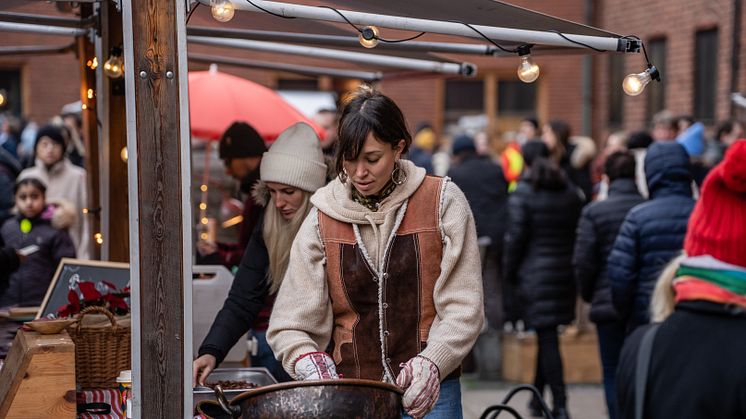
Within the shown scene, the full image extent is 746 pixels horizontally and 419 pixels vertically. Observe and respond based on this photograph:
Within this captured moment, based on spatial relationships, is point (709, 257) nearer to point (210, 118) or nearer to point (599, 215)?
point (599, 215)

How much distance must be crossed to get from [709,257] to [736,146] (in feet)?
1.47

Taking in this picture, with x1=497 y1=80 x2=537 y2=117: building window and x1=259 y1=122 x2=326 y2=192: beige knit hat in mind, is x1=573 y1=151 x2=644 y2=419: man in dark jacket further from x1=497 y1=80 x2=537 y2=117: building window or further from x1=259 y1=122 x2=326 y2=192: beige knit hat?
x1=497 y1=80 x2=537 y2=117: building window

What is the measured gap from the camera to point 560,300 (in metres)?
8.32

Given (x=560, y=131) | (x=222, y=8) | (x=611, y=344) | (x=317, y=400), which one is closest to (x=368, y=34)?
(x=222, y=8)

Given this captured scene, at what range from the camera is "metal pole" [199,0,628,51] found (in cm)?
340

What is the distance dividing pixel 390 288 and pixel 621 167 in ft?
13.3

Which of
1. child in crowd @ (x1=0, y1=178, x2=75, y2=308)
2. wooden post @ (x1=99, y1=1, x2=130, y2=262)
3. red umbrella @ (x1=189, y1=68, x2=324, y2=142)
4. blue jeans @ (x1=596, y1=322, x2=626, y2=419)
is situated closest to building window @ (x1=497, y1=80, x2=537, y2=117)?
red umbrella @ (x1=189, y1=68, x2=324, y2=142)

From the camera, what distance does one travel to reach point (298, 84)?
19.3 meters

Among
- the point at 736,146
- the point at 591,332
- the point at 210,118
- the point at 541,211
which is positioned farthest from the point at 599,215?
the point at 736,146

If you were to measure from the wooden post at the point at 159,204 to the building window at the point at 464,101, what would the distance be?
16382mm

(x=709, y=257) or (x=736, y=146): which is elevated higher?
(x=736, y=146)

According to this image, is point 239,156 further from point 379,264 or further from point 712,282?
point 712,282

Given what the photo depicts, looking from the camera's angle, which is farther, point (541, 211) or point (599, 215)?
point (541, 211)

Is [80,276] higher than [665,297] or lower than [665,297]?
lower
